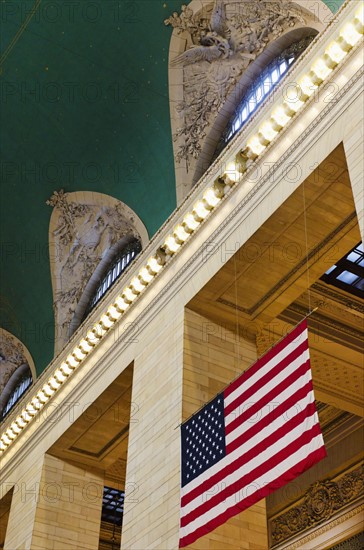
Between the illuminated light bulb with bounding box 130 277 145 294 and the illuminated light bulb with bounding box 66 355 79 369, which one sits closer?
the illuminated light bulb with bounding box 130 277 145 294

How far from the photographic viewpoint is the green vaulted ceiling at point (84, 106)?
551 inches

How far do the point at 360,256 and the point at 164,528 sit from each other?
570 centimetres

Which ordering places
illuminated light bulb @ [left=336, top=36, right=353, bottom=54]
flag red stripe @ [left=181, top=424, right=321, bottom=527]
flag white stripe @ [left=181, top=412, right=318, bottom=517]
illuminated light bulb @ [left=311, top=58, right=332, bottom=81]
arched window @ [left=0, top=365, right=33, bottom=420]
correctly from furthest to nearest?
arched window @ [left=0, top=365, right=33, bottom=420]
illuminated light bulb @ [left=311, top=58, right=332, bottom=81]
illuminated light bulb @ [left=336, top=36, right=353, bottom=54]
flag white stripe @ [left=181, top=412, right=318, bottom=517]
flag red stripe @ [left=181, top=424, right=321, bottom=527]

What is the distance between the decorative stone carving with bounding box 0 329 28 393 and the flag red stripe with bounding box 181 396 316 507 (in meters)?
10.3

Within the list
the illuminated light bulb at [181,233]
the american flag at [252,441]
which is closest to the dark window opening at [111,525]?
the illuminated light bulb at [181,233]

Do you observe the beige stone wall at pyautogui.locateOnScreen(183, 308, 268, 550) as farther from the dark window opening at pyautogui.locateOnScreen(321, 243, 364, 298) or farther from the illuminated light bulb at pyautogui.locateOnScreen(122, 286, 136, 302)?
the dark window opening at pyautogui.locateOnScreen(321, 243, 364, 298)

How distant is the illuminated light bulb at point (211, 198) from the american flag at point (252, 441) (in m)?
3.38

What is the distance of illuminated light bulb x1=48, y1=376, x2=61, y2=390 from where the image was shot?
15270 millimetres

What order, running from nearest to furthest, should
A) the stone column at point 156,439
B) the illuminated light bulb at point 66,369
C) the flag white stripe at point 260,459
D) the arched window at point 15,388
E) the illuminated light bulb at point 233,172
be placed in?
the flag white stripe at point 260,459, the stone column at point 156,439, the illuminated light bulb at point 233,172, the illuminated light bulb at point 66,369, the arched window at point 15,388

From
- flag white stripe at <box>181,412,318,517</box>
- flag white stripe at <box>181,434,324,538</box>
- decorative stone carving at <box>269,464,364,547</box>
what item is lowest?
flag white stripe at <box>181,434,324,538</box>

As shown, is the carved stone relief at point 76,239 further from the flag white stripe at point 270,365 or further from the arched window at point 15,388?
the flag white stripe at point 270,365

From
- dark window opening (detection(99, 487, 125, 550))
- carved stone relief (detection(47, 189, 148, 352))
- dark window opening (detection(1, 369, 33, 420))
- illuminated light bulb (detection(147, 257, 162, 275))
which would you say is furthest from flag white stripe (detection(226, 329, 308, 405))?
dark window opening (detection(99, 487, 125, 550))

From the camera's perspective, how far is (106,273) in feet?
53.6

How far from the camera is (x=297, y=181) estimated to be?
999 cm
